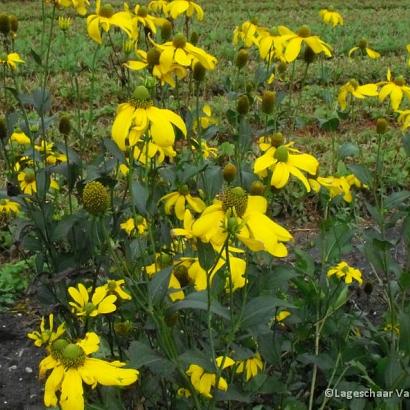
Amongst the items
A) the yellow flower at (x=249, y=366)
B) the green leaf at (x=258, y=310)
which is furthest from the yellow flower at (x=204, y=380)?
the yellow flower at (x=249, y=366)

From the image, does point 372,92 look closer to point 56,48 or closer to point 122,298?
point 122,298

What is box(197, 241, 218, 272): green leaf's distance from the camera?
1.16 m

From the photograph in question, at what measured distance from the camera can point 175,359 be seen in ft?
4.13

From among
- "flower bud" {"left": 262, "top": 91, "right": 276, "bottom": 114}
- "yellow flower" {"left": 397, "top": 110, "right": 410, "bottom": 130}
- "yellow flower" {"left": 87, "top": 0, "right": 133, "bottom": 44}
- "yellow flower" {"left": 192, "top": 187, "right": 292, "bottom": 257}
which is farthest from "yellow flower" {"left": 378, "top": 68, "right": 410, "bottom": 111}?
"yellow flower" {"left": 192, "top": 187, "right": 292, "bottom": 257}

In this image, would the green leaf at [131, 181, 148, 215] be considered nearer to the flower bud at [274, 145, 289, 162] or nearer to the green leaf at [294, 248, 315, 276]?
the flower bud at [274, 145, 289, 162]

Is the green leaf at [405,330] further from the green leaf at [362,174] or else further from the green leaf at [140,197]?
the green leaf at [140,197]

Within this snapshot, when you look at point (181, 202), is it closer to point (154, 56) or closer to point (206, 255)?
point (154, 56)

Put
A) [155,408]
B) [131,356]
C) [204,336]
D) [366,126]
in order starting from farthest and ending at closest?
[366,126] → [155,408] → [204,336] → [131,356]

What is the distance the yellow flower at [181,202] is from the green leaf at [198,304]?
0.35 metres

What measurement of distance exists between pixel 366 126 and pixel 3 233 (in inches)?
91.5

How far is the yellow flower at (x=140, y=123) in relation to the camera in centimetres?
125

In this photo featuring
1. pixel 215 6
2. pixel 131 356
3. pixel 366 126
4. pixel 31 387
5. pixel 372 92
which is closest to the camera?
pixel 131 356

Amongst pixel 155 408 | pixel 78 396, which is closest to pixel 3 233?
pixel 155 408

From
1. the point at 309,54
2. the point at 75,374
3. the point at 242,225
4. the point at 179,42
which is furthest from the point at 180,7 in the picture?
the point at 75,374
